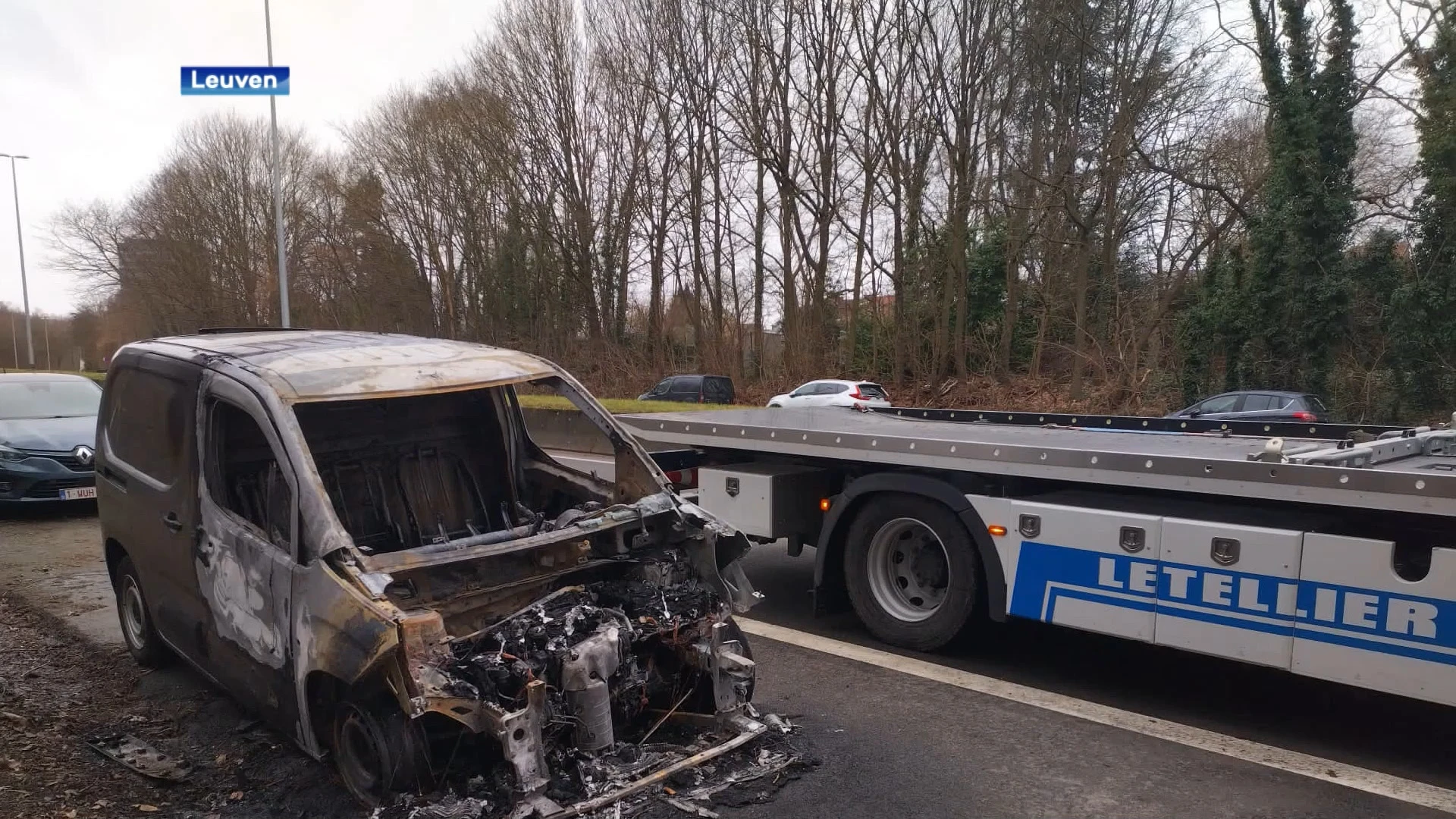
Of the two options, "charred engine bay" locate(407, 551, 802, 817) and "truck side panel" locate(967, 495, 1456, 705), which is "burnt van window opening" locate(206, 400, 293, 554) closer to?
"charred engine bay" locate(407, 551, 802, 817)

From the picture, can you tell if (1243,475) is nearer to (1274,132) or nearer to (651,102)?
(1274,132)

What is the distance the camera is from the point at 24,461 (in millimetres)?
10047

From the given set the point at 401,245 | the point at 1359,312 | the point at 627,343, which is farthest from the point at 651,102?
the point at 1359,312

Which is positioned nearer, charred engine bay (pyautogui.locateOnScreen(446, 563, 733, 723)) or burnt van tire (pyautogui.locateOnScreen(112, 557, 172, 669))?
charred engine bay (pyautogui.locateOnScreen(446, 563, 733, 723))

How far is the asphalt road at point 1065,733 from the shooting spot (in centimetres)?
387

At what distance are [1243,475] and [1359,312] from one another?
19554mm

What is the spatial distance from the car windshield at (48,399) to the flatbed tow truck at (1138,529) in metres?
8.50

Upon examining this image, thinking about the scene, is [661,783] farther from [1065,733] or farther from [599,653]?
[1065,733]

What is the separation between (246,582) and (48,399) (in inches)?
378

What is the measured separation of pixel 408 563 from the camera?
371cm

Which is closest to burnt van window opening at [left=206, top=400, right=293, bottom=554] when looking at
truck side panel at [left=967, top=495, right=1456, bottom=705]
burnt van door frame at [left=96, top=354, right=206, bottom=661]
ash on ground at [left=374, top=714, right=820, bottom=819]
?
burnt van door frame at [left=96, top=354, right=206, bottom=661]

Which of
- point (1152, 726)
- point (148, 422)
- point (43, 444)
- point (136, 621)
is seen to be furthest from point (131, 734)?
point (43, 444)

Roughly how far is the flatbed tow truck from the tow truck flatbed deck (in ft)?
0.03

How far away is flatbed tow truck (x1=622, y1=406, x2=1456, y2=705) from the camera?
13.3 ft
